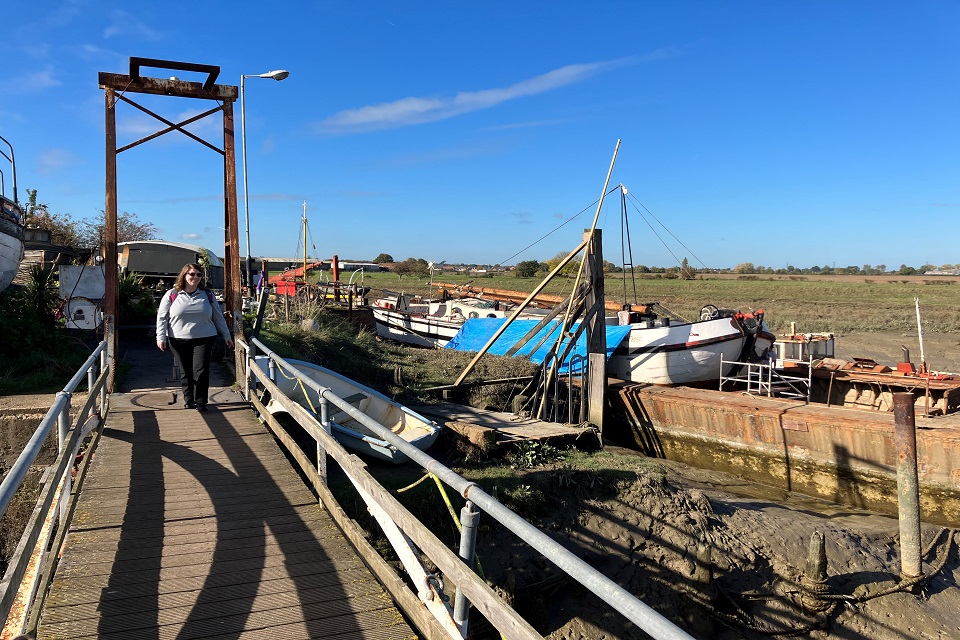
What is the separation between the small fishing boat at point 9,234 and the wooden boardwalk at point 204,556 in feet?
19.0

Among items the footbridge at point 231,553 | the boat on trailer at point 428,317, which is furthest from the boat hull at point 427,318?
the footbridge at point 231,553

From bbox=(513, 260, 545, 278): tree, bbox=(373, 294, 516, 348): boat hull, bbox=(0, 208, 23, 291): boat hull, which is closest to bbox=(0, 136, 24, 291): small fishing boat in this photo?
bbox=(0, 208, 23, 291): boat hull

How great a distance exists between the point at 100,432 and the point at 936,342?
109 feet

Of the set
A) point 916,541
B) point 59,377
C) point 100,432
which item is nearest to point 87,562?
point 100,432

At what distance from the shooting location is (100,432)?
246 inches

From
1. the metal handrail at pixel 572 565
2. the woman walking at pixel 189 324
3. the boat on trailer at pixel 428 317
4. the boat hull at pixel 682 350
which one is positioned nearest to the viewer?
the metal handrail at pixel 572 565

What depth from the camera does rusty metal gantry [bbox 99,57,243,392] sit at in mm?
7965

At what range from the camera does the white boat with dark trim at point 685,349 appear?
15227 mm

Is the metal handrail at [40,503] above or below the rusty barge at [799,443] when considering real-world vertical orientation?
above

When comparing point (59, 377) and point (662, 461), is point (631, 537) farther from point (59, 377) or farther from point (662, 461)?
point (59, 377)

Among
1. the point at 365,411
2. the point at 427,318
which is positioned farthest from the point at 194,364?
the point at 427,318

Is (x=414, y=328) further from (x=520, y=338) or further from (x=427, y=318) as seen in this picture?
(x=520, y=338)

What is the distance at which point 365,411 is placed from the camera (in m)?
9.84

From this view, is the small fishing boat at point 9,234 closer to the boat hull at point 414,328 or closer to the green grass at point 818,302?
the boat hull at point 414,328
